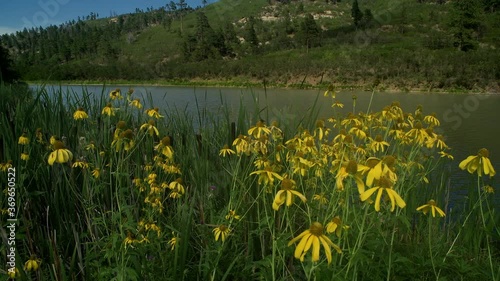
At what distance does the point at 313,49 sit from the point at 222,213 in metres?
52.6

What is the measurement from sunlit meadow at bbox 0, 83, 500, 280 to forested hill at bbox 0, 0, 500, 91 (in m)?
16.6

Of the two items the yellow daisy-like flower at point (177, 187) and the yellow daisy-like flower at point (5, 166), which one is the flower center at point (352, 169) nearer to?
the yellow daisy-like flower at point (177, 187)

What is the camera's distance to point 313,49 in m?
52.1

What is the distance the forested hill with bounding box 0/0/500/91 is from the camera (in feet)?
110

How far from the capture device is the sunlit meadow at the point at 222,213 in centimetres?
128

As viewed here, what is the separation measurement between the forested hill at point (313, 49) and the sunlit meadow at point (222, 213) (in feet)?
54.5

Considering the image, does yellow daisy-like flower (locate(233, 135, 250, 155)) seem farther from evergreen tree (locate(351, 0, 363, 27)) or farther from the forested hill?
evergreen tree (locate(351, 0, 363, 27))

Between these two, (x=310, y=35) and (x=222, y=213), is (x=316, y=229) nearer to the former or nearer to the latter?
(x=222, y=213)

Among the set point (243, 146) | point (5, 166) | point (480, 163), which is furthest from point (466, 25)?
point (5, 166)

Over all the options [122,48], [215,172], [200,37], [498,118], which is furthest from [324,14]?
[215,172]

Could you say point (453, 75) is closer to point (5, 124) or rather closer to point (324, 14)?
point (5, 124)

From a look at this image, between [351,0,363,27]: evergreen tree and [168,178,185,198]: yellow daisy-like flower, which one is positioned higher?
[351,0,363,27]: evergreen tree

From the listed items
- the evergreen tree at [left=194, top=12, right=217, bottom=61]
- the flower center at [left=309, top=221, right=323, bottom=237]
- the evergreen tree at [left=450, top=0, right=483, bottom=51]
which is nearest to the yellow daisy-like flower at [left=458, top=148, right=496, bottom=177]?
the flower center at [left=309, top=221, right=323, bottom=237]

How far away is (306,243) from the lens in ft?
3.11
